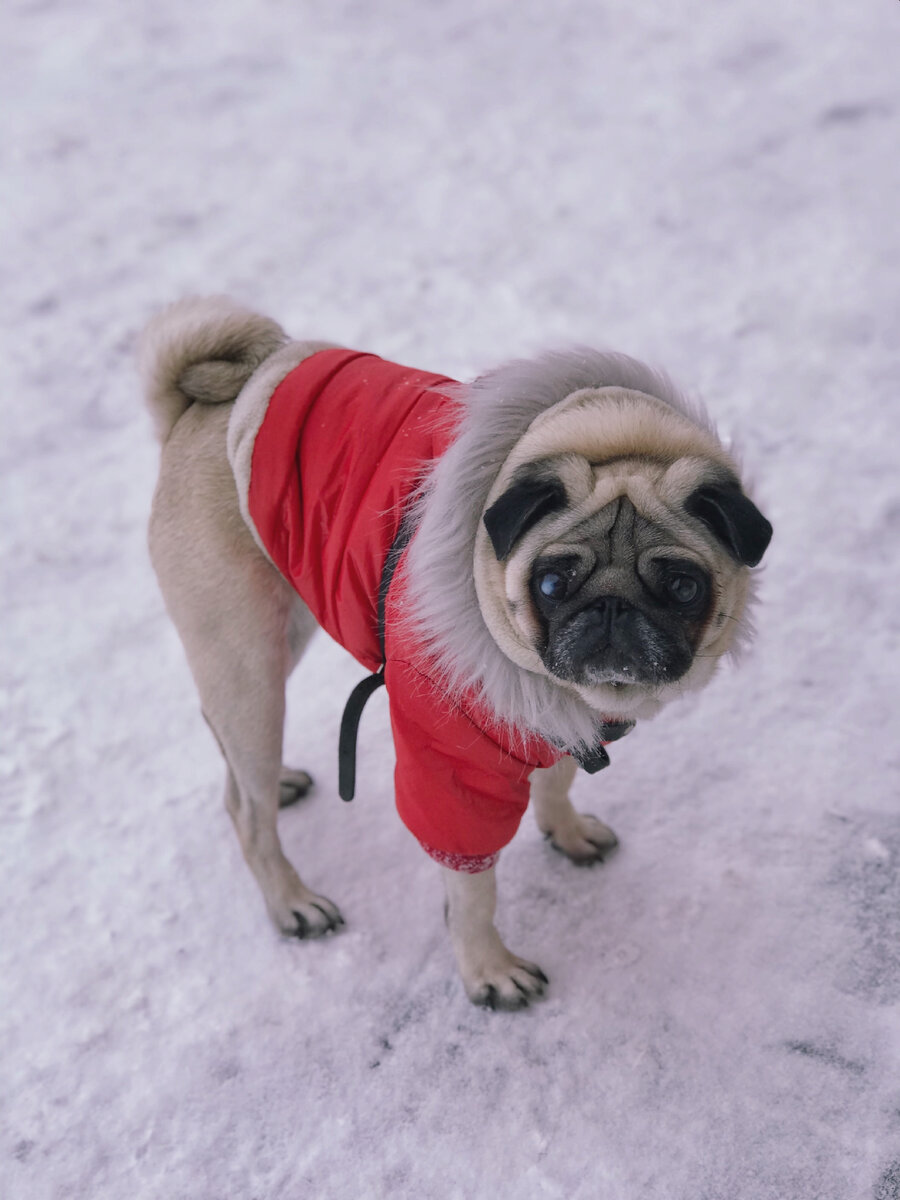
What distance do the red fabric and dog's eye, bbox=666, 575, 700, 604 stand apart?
54 cm

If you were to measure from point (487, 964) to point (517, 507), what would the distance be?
56.7 inches

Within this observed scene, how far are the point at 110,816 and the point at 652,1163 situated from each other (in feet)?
6.58

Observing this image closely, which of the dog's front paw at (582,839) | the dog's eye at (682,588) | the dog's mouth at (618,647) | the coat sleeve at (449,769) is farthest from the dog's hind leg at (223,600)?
the dog's eye at (682,588)

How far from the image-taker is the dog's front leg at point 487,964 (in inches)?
111

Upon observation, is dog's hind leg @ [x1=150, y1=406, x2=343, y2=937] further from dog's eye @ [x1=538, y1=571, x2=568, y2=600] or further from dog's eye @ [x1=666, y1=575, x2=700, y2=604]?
dog's eye @ [x1=666, y1=575, x2=700, y2=604]

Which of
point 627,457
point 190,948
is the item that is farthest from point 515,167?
point 190,948

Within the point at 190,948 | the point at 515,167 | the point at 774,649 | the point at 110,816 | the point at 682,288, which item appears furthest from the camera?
the point at 515,167

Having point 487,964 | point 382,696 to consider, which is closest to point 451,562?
point 487,964

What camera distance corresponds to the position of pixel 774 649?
375 centimetres

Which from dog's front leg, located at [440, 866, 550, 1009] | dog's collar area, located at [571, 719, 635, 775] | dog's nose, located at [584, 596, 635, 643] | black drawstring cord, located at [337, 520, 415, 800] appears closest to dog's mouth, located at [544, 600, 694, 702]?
dog's nose, located at [584, 596, 635, 643]

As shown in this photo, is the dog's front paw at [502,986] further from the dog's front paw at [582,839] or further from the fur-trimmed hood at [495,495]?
the fur-trimmed hood at [495,495]

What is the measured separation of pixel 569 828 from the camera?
3219 mm

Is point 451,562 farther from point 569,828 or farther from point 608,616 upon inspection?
point 569,828

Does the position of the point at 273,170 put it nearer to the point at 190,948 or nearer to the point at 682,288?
the point at 682,288
